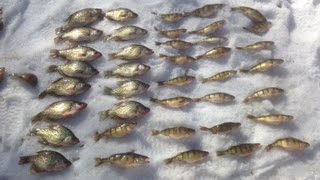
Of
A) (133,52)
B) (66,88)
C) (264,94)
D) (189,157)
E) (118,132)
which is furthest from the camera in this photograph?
(133,52)

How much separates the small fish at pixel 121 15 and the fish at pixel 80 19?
177 millimetres

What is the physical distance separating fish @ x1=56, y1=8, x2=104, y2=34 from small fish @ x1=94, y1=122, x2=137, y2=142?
1.42 metres

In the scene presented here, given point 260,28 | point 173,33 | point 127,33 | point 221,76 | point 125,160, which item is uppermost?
point 260,28

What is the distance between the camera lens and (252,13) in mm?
5422

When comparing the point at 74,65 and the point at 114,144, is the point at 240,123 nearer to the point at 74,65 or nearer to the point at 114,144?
the point at 114,144

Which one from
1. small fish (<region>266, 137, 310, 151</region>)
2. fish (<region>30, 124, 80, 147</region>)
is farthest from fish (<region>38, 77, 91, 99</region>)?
small fish (<region>266, 137, 310, 151</region>)

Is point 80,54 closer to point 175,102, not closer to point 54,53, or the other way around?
point 54,53

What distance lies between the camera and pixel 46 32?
5.23m

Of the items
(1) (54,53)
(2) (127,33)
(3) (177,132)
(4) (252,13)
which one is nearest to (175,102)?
(3) (177,132)

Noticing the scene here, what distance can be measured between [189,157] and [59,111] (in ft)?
4.20

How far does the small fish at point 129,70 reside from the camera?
4.79 metres

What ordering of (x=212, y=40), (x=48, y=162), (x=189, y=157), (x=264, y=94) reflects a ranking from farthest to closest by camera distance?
1. (x=212, y=40)
2. (x=264, y=94)
3. (x=189, y=157)
4. (x=48, y=162)

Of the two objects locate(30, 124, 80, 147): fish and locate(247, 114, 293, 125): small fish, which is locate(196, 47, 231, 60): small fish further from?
locate(30, 124, 80, 147): fish

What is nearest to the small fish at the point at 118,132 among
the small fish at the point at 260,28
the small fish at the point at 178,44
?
the small fish at the point at 178,44
